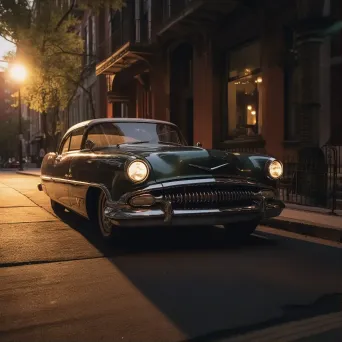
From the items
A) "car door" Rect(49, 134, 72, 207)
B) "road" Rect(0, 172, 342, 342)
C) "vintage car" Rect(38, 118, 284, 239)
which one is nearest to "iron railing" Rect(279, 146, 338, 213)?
"road" Rect(0, 172, 342, 342)

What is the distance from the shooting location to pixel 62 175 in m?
→ 7.77

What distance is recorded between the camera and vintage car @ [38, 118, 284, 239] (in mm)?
5332

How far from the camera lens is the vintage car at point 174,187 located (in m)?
5.33

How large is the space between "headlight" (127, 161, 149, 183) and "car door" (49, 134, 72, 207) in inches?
91.7

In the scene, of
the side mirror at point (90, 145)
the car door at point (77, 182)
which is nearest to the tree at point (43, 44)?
the car door at point (77, 182)

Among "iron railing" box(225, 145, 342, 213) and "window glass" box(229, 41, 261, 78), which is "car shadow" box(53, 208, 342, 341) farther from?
"window glass" box(229, 41, 261, 78)

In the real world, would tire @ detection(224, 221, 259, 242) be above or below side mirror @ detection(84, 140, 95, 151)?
below

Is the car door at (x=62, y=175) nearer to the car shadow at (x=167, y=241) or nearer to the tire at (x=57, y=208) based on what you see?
the tire at (x=57, y=208)

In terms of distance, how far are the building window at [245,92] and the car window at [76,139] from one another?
6714 millimetres

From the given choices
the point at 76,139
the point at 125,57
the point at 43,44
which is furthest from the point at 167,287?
the point at 43,44

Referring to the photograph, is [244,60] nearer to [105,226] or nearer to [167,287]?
[105,226]

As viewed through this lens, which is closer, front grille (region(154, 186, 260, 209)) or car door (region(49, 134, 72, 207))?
front grille (region(154, 186, 260, 209))

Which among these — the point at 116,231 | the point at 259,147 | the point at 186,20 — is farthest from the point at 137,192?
the point at 186,20

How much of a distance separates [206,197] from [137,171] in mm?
851
